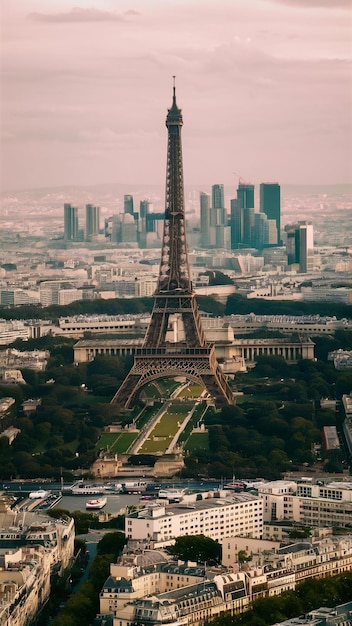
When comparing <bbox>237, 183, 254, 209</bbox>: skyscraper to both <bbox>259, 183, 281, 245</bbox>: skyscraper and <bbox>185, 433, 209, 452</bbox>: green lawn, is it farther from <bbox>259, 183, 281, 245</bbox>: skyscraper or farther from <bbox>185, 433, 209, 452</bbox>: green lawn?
<bbox>185, 433, 209, 452</bbox>: green lawn

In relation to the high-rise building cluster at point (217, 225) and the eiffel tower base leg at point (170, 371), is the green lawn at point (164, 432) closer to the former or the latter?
the eiffel tower base leg at point (170, 371)

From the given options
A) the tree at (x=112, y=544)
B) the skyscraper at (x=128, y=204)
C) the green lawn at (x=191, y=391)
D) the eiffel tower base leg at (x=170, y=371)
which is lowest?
the skyscraper at (x=128, y=204)

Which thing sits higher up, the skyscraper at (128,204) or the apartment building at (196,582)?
the apartment building at (196,582)

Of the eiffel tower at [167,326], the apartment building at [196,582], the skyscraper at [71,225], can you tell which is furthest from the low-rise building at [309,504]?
the skyscraper at [71,225]

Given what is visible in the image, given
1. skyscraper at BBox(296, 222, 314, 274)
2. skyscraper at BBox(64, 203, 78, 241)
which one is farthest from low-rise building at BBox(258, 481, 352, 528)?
skyscraper at BBox(64, 203, 78, 241)

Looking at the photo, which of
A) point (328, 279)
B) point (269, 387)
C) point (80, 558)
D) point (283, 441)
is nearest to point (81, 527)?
point (80, 558)

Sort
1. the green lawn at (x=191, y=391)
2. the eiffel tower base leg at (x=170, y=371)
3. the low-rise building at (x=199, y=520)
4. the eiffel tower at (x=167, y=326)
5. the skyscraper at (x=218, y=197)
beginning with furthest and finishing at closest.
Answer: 1. the skyscraper at (x=218, y=197)
2. the green lawn at (x=191, y=391)
3. the eiffel tower at (x=167, y=326)
4. the eiffel tower base leg at (x=170, y=371)
5. the low-rise building at (x=199, y=520)

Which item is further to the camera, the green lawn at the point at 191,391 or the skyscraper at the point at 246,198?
the skyscraper at the point at 246,198
